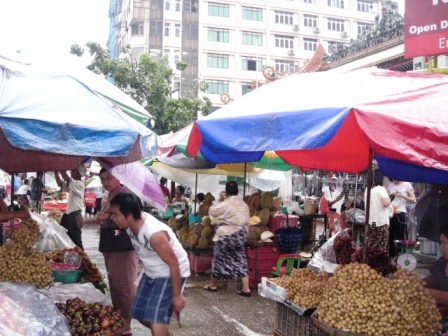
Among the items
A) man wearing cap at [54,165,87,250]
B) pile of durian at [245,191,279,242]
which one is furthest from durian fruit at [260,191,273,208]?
man wearing cap at [54,165,87,250]

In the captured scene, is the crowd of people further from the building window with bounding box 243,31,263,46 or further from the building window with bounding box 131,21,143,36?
the building window with bounding box 131,21,143,36

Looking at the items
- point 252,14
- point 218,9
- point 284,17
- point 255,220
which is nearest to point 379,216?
point 255,220

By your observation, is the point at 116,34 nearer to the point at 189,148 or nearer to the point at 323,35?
the point at 323,35

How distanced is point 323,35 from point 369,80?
46.6 metres

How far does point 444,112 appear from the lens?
3162mm

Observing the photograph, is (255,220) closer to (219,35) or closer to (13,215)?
(13,215)

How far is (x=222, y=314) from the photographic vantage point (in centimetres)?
659

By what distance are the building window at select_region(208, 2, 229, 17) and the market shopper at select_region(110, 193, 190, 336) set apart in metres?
41.6

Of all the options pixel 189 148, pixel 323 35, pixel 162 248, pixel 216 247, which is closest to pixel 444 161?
pixel 162 248

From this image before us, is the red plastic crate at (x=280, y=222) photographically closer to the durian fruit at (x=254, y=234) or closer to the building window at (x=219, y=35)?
the durian fruit at (x=254, y=234)

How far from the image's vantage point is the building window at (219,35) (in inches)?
1704

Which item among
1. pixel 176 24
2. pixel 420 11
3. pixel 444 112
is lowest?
pixel 444 112

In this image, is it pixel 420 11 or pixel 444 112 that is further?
pixel 420 11

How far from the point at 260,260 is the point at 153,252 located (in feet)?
14.5
